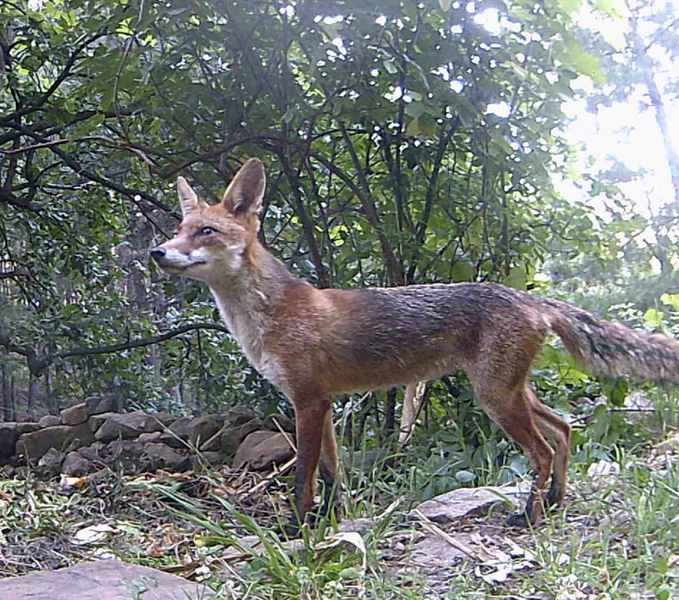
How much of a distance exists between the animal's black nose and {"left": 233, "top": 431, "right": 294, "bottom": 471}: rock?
1.74 meters

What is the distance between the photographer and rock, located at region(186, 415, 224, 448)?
5.39 m

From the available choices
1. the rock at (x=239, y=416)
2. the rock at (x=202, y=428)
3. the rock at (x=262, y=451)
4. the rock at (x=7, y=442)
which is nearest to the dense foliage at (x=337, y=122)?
the rock at (x=239, y=416)

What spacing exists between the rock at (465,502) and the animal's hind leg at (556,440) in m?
0.19

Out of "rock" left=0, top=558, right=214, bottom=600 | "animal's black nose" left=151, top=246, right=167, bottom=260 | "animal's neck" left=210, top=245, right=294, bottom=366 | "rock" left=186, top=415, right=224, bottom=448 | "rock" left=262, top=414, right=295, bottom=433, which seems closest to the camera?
"rock" left=0, top=558, right=214, bottom=600

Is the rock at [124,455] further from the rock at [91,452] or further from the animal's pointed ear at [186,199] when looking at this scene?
the animal's pointed ear at [186,199]

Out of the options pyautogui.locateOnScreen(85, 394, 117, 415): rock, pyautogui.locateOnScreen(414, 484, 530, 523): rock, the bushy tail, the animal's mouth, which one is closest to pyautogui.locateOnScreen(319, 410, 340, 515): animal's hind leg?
pyautogui.locateOnScreen(414, 484, 530, 523): rock

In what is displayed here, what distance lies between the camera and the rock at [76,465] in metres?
5.09

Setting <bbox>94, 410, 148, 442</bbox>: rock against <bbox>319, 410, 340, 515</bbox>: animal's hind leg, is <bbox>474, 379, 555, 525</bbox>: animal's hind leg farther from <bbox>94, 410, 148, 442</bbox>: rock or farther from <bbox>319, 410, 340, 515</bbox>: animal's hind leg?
<bbox>94, 410, 148, 442</bbox>: rock

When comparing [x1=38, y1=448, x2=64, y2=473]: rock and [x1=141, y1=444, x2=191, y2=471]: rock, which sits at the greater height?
[x1=141, y1=444, x2=191, y2=471]: rock

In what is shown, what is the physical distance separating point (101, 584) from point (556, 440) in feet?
7.24

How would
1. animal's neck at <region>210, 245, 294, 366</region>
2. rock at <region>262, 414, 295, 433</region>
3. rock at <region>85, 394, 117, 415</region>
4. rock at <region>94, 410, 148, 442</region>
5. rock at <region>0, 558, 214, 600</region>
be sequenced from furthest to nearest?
rock at <region>85, 394, 117, 415</region> < rock at <region>94, 410, 148, 442</region> < rock at <region>262, 414, 295, 433</region> < animal's neck at <region>210, 245, 294, 366</region> < rock at <region>0, 558, 214, 600</region>

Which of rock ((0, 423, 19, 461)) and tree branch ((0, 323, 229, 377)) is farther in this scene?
tree branch ((0, 323, 229, 377))

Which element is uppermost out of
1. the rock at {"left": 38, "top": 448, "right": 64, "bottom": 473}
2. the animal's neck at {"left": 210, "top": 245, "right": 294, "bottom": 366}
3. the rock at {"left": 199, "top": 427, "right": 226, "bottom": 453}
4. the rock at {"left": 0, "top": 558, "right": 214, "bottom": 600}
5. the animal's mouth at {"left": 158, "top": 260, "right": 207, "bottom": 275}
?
the animal's mouth at {"left": 158, "top": 260, "right": 207, "bottom": 275}

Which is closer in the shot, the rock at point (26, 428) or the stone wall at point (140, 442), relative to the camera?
the stone wall at point (140, 442)
